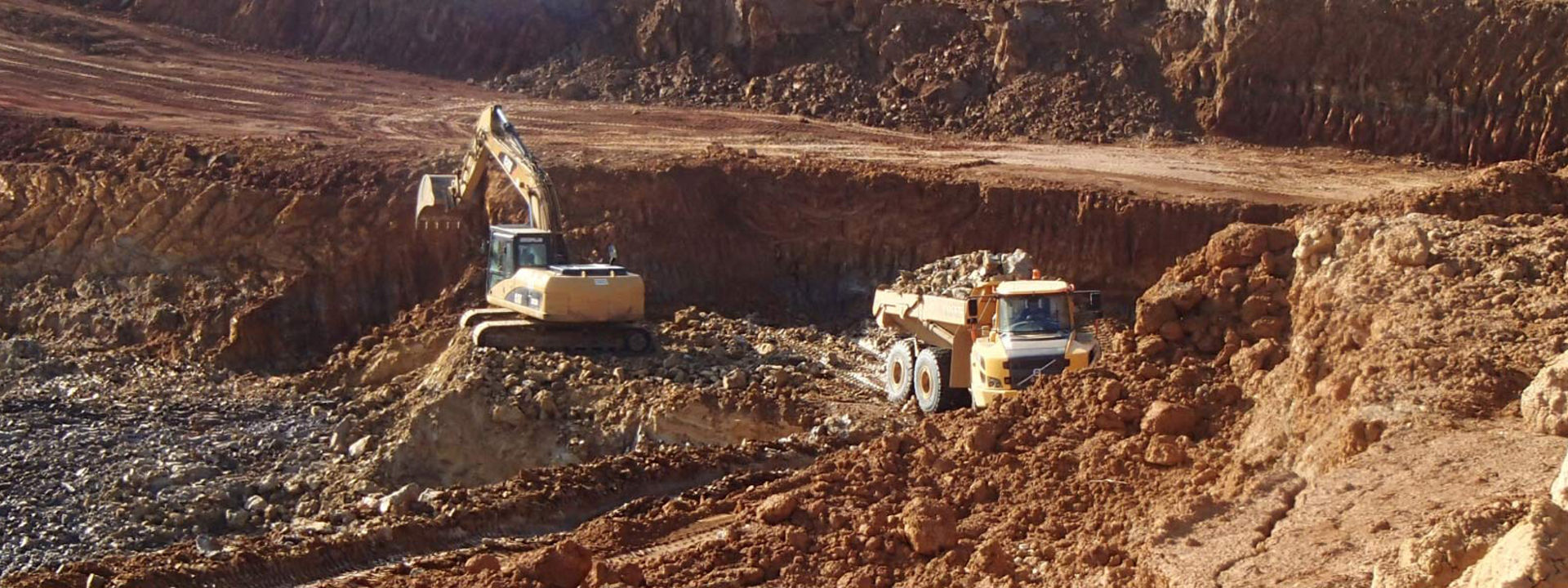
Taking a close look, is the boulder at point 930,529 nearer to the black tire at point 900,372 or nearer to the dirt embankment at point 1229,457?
the dirt embankment at point 1229,457

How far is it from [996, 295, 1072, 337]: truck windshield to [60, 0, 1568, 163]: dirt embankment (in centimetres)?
1105

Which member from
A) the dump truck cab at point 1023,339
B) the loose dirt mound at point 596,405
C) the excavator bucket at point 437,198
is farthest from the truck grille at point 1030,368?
the excavator bucket at point 437,198

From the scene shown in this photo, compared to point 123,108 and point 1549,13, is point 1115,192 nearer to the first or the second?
point 1549,13

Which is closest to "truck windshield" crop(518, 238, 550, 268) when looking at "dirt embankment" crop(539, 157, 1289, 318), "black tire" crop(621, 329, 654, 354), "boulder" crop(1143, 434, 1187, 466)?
"black tire" crop(621, 329, 654, 354)

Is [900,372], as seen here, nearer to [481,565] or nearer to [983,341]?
[983,341]

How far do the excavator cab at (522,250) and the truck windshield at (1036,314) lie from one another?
6718 mm

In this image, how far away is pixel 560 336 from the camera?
19844 mm

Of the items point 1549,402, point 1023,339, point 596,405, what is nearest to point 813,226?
point 596,405

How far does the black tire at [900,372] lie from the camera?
57.4 feet

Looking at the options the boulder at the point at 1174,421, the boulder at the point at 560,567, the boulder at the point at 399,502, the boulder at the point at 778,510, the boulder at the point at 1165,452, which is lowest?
the boulder at the point at 399,502

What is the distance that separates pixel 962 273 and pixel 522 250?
5282 millimetres

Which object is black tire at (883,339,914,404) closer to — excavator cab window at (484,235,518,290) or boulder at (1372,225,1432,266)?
excavator cab window at (484,235,518,290)

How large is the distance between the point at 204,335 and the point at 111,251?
2427 millimetres

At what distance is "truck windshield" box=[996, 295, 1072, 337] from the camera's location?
1511 cm
